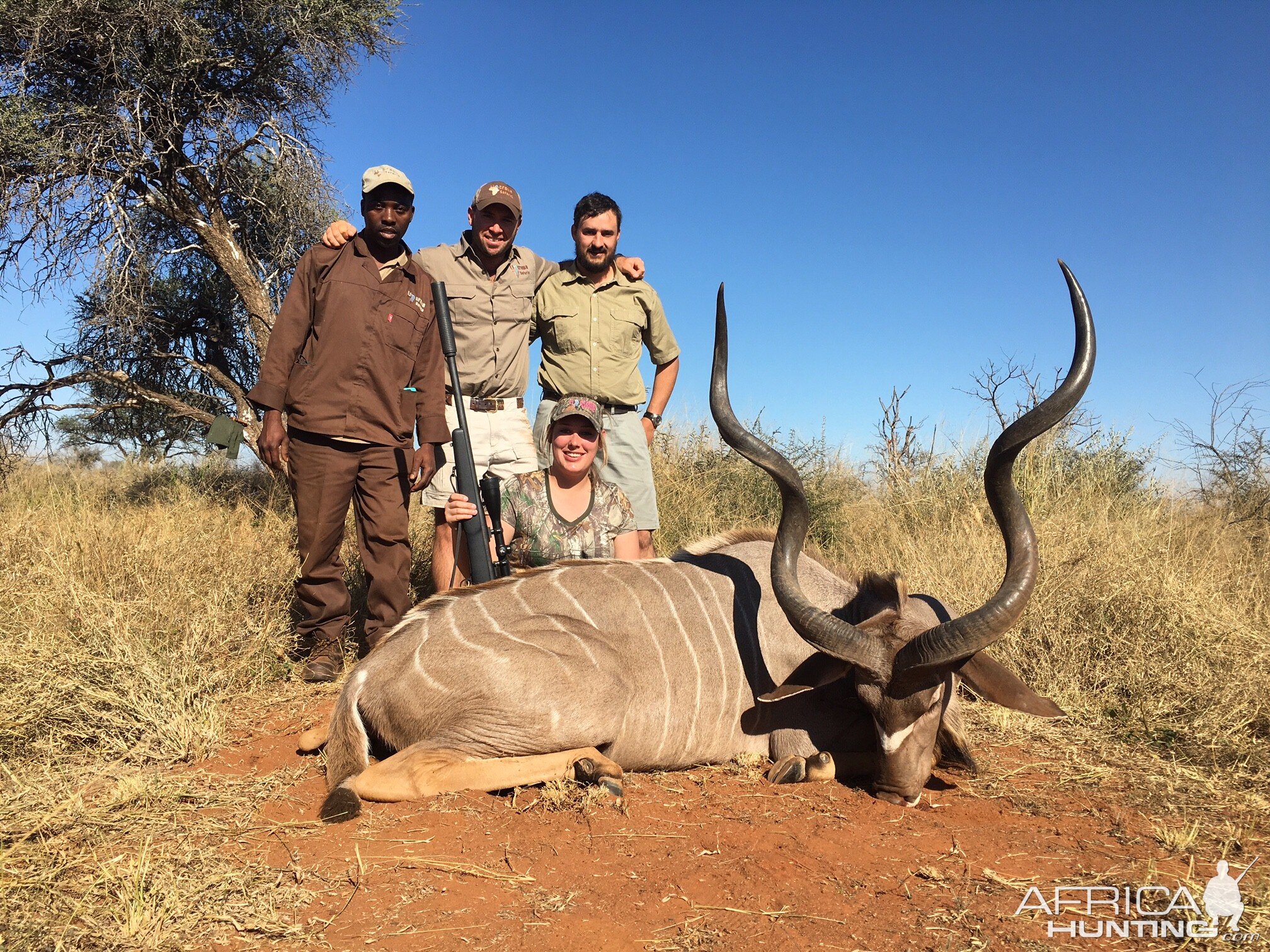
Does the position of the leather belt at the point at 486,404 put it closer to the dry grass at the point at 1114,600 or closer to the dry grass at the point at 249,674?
the dry grass at the point at 249,674

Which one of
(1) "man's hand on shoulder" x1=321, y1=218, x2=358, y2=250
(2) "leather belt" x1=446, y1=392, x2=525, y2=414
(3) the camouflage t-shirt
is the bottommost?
(3) the camouflage t-shirt

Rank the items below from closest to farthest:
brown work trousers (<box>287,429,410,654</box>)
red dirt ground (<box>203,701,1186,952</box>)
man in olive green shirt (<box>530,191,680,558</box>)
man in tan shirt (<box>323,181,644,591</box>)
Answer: red dirt ground (<box>203,701,1186,952</box>)
brown work trousers (<box>287,429,410,654</box>)
man in tan shirt (<box>323,181,644,591</box>)
man in olive green shirt (<box>530,191,680,558</box>)

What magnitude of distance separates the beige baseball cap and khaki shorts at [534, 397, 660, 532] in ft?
4.81

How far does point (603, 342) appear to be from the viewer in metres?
5.14

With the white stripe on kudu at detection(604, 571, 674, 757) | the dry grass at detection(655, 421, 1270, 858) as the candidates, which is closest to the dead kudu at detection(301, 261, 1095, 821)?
the white stripe on kudu at detection(604, 571, 674, 757)

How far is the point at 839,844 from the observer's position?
9.37 feet

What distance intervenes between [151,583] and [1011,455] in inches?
173

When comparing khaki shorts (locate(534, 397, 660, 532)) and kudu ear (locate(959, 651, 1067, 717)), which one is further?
khaki shorts (locate(534, 397, 660, 532))

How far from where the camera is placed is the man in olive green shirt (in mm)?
5105

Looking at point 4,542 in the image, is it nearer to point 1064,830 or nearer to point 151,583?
point 151,583

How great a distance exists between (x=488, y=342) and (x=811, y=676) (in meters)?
2.62

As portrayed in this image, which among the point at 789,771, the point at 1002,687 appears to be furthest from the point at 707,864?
the point at 1002,687

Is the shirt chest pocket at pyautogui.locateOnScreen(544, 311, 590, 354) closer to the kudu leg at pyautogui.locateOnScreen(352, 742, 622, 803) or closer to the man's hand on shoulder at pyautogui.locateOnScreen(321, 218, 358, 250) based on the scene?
the man's hand on shoulder at pyautogui.locateOnScreen(321, 218, 358, 250)

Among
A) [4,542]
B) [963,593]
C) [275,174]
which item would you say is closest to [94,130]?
[275,174]
